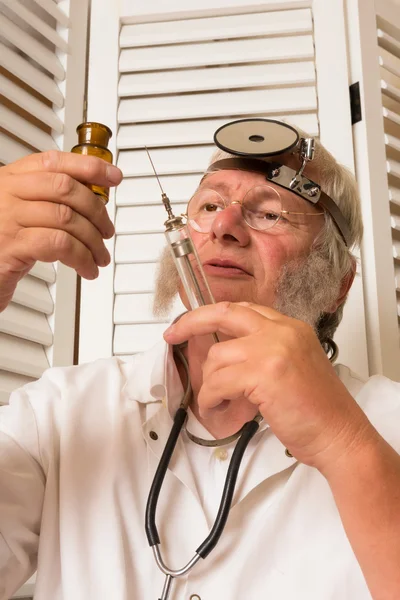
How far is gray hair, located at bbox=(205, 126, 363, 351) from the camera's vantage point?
141 centimetres

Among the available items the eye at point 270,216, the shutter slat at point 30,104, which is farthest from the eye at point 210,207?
the shutter slat at point 30,104

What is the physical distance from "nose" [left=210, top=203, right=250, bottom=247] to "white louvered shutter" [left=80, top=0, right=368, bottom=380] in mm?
381

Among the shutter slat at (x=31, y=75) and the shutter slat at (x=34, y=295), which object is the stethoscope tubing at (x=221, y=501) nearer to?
the shutter slat at (x=34, y=295)

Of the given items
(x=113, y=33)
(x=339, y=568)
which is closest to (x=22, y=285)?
(x=113, y=33)

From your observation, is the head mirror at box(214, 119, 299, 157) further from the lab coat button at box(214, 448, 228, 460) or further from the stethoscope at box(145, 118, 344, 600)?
the lab coat button at box(214, 448, 228, 460)

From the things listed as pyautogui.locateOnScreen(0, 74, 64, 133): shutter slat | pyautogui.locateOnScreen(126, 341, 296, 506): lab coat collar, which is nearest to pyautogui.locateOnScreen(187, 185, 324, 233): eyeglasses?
pyautogui.locateOnScreen(126, 341, 296, 506): lab coat collar

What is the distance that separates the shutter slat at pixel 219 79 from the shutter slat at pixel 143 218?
1.03 ft

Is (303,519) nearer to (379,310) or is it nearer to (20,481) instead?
(20,481)

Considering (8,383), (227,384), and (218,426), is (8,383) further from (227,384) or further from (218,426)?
(227,384)

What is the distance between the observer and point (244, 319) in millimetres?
807

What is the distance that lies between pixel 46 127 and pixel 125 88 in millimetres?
238

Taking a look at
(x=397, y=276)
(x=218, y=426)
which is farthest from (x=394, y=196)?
(x=218, y=426)

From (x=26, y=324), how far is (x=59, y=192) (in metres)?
0.77

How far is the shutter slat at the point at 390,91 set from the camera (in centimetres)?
171
